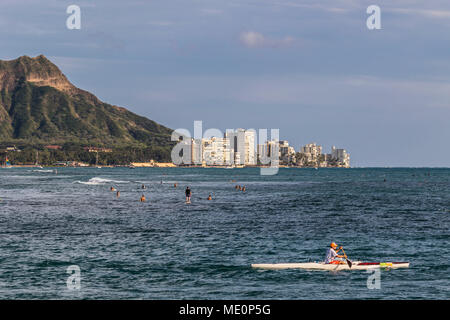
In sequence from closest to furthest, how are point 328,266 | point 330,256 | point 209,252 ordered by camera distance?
point 328,266 → point 330,256 → point 209,252

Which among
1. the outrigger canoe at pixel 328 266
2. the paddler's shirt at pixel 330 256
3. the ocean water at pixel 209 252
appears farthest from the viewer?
the paddler's shirt at pixel 330 256

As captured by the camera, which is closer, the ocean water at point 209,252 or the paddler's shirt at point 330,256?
the ocean water at point 209,252

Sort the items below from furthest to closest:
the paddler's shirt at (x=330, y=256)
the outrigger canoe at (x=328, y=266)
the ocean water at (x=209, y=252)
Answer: the paddler's shirt at (x=330, y=256), the outrigger canoe at (x=328, y=266), the ocean water at (x=209, y=252)

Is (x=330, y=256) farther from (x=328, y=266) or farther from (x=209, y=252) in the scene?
(x=209, y=252)

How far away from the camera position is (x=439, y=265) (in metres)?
40.0

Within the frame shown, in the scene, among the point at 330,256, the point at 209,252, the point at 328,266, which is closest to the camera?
the point at 328,266

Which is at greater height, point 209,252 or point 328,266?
point 328,266

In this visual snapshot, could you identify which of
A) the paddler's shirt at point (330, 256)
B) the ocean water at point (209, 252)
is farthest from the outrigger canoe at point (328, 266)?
the ocean water at point (209, 252)

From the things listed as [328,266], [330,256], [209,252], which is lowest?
[209,252]

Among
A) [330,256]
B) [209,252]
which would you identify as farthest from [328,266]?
[209,252]

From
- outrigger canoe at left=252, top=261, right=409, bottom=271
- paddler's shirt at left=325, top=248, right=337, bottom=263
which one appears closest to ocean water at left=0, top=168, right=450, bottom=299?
outrigger canoe at left=252, top=261, right=409, bottom=271

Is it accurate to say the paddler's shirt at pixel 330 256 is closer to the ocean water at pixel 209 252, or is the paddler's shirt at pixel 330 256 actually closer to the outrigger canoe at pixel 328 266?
the outrigger canoe at pixel 328 266

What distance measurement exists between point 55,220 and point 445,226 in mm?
A: 43712
